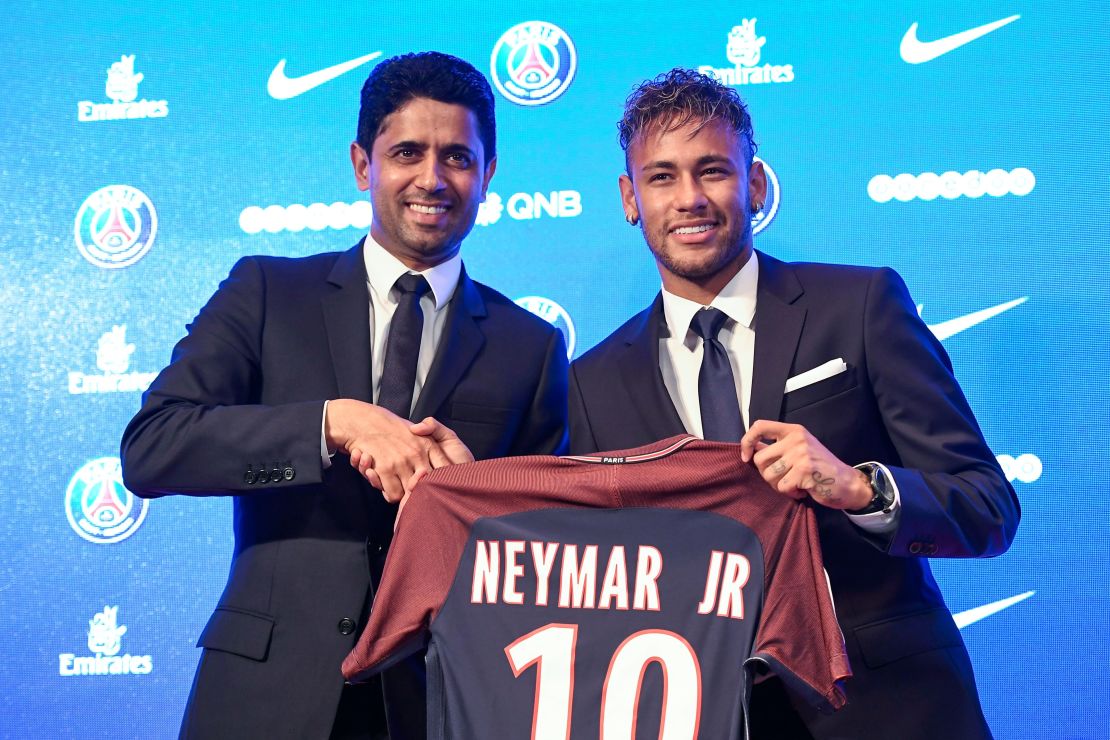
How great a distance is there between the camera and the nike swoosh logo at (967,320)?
257 centimetres

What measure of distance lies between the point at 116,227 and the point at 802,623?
2351mm

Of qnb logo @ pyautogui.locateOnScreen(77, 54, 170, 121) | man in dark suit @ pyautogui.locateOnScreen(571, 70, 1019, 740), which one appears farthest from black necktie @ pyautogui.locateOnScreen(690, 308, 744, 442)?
qnb logo @ pyautogui.locateOnScreen(77, 54, 170, 121)

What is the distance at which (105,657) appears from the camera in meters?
2.81

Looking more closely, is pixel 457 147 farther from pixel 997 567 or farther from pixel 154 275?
pixel 997 567

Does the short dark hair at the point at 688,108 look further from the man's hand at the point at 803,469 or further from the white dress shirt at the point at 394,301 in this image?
the man's hand at the point at 803,469

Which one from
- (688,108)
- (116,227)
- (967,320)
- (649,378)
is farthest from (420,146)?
(967,320)

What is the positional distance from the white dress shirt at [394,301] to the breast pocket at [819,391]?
2.29 feet

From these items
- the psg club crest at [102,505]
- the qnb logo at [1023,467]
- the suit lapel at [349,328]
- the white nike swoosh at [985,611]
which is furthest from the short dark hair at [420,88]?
the white nike swoosh at [985,611]

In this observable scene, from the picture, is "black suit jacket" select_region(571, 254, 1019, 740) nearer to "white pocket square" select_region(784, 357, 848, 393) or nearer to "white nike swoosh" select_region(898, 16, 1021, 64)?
"white pocket square" select_region(784, 357, 848, 393)

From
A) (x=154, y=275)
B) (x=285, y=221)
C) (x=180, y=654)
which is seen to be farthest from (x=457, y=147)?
(x=180, y=654)

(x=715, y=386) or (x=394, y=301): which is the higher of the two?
(x=394, y=301)

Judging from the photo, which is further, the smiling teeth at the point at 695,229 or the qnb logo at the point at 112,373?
the qnb logo at the point at 112,373

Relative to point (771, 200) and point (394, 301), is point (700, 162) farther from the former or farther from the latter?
point (771, 200)

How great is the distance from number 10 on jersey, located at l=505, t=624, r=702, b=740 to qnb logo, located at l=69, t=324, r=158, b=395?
5.83 feet
